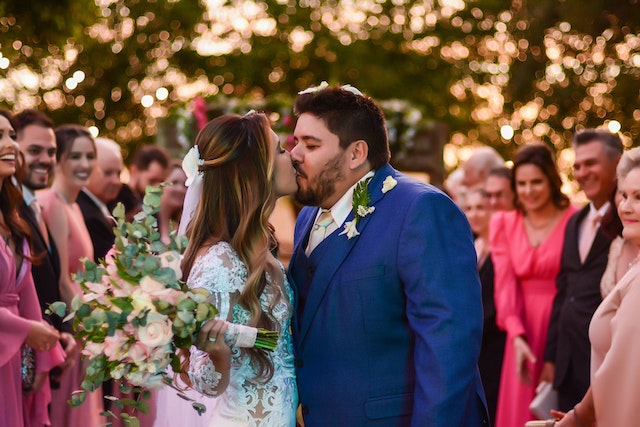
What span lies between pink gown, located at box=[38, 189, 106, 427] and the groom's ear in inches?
127

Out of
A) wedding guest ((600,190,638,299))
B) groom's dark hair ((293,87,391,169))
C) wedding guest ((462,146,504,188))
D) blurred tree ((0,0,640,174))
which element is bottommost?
wedding guest ((600,190,638,299))

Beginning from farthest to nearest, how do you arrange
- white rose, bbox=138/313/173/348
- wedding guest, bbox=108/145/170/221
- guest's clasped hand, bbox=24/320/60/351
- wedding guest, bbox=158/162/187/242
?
wedding guest, bbox=108/145/170/221 < wedding guest, bbox=158/162/187/242 < guest's clasped hand, bbox=24/320/60/351 < white rose, bbox=138/313/173/348

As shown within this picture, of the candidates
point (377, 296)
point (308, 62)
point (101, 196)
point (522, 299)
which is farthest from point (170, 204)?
point (308, 62)

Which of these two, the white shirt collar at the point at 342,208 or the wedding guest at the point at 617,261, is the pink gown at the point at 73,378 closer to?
the white shirt collar at the point at 342,208

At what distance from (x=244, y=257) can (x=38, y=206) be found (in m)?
3.11

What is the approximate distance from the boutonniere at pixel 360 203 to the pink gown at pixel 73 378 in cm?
325

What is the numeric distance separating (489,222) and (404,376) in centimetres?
476

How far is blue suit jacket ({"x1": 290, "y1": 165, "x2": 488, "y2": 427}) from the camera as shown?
4590 millimetres

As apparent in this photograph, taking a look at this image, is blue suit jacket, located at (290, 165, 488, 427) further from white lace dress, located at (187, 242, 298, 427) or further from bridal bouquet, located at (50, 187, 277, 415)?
bridal bouquet, located at (50, 187, 277, 415)

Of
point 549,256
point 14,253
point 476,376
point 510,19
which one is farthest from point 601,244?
point 510,19

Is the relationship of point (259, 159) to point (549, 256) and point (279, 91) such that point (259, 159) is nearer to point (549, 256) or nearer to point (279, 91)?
point (549, 256)

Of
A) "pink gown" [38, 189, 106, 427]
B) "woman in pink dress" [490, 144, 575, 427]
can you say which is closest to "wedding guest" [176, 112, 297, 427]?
"pink gown" [38, 189, 106, 427]

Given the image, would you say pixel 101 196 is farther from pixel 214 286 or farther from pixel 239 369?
pixel 214 286

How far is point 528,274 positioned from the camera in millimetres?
8359
